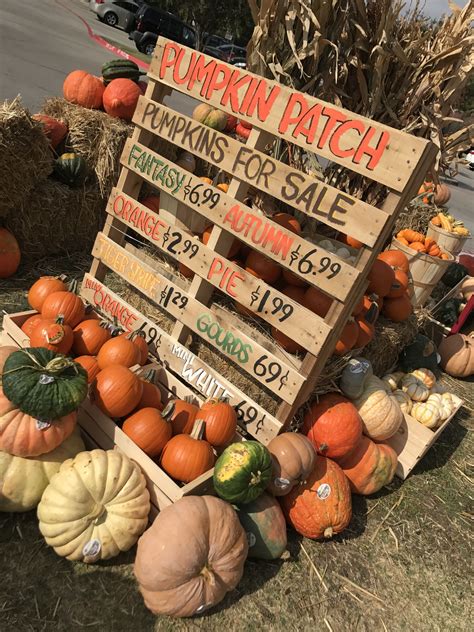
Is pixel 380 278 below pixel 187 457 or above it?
above

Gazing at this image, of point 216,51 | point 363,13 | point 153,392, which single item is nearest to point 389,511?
point 153,392

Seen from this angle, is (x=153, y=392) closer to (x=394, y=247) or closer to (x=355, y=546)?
(x=355, y=546)

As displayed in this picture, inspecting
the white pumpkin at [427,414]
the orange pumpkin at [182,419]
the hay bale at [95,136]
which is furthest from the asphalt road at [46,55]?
the white pumpkin at [427,414]

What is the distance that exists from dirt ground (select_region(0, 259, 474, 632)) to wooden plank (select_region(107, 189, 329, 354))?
59.1 inches

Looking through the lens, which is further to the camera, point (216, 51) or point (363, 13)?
point (216, 51)

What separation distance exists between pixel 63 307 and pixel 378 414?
8.77 ft

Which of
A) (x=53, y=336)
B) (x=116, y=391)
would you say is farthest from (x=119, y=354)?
(x=53, y=336)

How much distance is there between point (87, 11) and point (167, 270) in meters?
36.4

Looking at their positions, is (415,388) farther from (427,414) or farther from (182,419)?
(182,419)

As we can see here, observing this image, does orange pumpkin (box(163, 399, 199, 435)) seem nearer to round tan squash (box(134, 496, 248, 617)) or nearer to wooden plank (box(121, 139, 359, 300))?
round tan squash (box(134, 496, 248, 617))

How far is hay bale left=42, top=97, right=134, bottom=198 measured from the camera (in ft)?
18.3

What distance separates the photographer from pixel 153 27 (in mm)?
25625

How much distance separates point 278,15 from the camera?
3.85 metres

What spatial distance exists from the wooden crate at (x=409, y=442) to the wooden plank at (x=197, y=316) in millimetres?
1510
